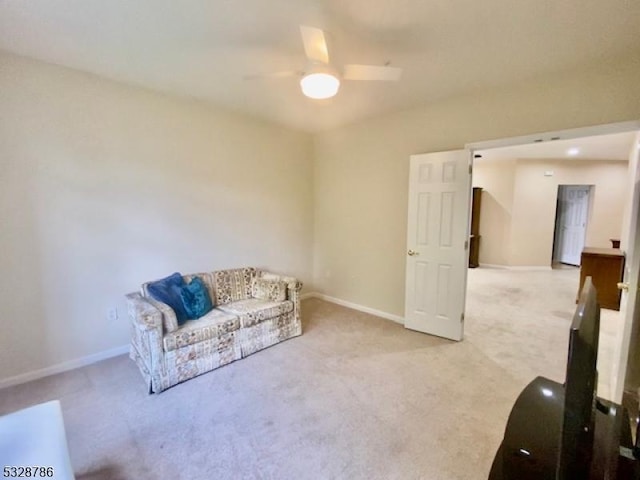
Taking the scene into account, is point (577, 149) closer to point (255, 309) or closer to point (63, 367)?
point (255, 309)

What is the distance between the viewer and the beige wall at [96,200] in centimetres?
251

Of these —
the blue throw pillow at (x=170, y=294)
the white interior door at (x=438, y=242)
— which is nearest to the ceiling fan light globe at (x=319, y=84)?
the white interior door at (x=438, y=242)

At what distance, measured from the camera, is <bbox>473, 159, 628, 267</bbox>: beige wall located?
7105 millimetres

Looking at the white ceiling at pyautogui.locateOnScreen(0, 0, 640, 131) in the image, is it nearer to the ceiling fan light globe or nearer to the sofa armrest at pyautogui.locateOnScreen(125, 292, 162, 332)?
the ceiling fan light globe

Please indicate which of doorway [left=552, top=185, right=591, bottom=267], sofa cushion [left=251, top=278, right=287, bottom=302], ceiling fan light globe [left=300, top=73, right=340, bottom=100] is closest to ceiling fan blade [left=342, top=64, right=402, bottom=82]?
ceiling fan light globe [left=300, top=73, right=340, bottom=100]

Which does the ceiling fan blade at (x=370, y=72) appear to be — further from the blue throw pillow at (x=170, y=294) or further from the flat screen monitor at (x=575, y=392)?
the blue throw pillow at (x=170, y=294)

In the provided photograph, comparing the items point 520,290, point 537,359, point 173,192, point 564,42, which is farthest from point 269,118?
point 520,290

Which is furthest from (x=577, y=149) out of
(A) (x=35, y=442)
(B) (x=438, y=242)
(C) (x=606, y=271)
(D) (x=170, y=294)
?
(A) (x=35, y=442)

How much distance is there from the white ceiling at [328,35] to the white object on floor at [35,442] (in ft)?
7.38

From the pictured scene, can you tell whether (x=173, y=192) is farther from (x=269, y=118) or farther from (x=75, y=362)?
(x=75, y=362)

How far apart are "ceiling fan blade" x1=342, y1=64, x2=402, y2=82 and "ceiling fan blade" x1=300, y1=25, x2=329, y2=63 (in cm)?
21

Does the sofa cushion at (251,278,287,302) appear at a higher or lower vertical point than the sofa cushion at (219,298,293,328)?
higher

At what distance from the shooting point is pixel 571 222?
827 centimetres

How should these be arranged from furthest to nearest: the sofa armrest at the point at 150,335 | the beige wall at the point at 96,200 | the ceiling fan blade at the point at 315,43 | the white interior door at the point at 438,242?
1. the white interior door at the point at 438,242
2. the beige wall at the point at 96,200
3. the sofa armrest at the point at 150,335
4. the ceiling fan blade at the point at 315,43
